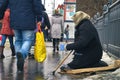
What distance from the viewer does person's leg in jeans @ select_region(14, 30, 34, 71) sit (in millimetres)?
9641

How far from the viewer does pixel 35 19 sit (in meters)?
10.2

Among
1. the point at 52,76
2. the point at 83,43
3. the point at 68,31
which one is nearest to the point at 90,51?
the point at 83,43

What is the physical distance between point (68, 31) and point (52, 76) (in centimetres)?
3655

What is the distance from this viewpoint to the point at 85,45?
9.30 metres

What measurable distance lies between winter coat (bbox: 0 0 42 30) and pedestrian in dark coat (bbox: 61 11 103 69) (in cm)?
97

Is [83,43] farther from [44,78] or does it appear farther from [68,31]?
[68,31]

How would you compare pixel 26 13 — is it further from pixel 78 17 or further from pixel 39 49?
pixel 78 17

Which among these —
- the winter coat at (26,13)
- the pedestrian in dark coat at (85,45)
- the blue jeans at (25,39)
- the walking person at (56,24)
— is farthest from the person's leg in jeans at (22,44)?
the walking person at (56,24)

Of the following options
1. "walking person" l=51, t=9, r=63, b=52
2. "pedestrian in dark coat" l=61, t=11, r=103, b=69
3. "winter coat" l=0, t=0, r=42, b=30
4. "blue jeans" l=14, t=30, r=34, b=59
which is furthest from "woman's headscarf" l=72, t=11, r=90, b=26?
"walking person" l=51, t=9, r=63, b=52

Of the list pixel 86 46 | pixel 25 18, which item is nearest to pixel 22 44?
pixel 25 18

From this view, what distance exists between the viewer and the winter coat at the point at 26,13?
10.0 meters

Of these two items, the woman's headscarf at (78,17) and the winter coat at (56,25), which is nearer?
the woman's headscarf at (78,17)

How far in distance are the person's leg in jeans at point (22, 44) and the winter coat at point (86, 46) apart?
100cm

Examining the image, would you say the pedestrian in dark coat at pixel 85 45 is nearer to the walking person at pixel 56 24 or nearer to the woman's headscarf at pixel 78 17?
the woman's headscarf at pixel 78 17
